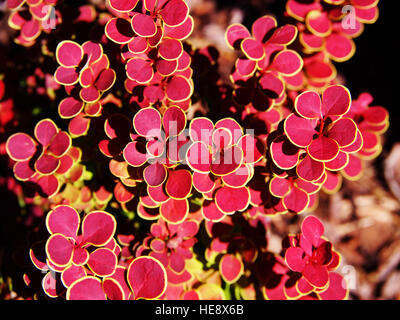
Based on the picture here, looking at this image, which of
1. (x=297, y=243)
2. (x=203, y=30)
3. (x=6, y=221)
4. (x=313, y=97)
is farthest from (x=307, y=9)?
(x=6, y=221)

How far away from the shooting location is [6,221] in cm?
132

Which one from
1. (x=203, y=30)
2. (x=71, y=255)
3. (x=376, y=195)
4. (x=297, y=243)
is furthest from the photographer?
(x=203, y=30)

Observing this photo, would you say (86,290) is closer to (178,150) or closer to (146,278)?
(146,278)

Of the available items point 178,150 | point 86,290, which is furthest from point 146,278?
point 178,150

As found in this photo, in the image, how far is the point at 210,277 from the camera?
1.19 metres

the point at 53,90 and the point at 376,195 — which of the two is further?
the point at 376,195

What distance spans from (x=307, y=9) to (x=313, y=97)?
20.1 inches

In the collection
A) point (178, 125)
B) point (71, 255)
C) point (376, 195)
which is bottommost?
point (376, 195)

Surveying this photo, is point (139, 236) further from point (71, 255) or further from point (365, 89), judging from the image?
point (365, 89)

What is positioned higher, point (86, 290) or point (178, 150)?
point (178, 150)

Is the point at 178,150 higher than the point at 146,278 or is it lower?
higher

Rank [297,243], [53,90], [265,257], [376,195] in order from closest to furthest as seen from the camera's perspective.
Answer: [297,243], [265,257], [53,90], [376,195]

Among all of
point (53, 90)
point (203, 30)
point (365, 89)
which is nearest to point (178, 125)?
point (53, 90)
